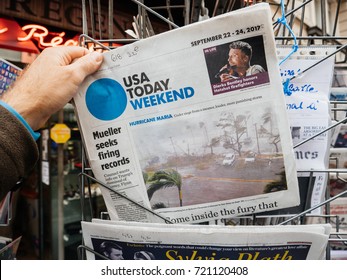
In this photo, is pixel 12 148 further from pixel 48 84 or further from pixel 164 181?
pixel 164 181

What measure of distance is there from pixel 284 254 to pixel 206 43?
1.39ft

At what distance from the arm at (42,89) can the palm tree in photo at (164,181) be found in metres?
0.23

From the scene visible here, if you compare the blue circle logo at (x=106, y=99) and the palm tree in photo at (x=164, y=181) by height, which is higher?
the blue circle logo at (x=106, y=99)

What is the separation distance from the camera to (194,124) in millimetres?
600

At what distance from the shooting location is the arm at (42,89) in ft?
1.80

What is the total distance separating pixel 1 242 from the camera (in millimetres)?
760

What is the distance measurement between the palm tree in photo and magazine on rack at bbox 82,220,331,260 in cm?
7

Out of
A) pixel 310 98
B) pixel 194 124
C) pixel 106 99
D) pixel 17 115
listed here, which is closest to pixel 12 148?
pixel 17 115

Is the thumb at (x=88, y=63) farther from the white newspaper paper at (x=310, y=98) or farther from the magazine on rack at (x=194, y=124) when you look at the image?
the white newspaper paper at (x=310, y=98)

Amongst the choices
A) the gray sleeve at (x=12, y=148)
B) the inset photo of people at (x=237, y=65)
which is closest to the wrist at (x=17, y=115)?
the gray sleeve at (x=12, y=148)

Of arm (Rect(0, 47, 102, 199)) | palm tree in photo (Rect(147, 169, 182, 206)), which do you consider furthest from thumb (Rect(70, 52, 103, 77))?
palm tree in photo (Rect(147, 169, 182, 206))

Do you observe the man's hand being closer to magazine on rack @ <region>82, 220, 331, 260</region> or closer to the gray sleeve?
the gray sleeve

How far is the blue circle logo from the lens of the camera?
62 cm

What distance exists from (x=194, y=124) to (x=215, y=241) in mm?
223
